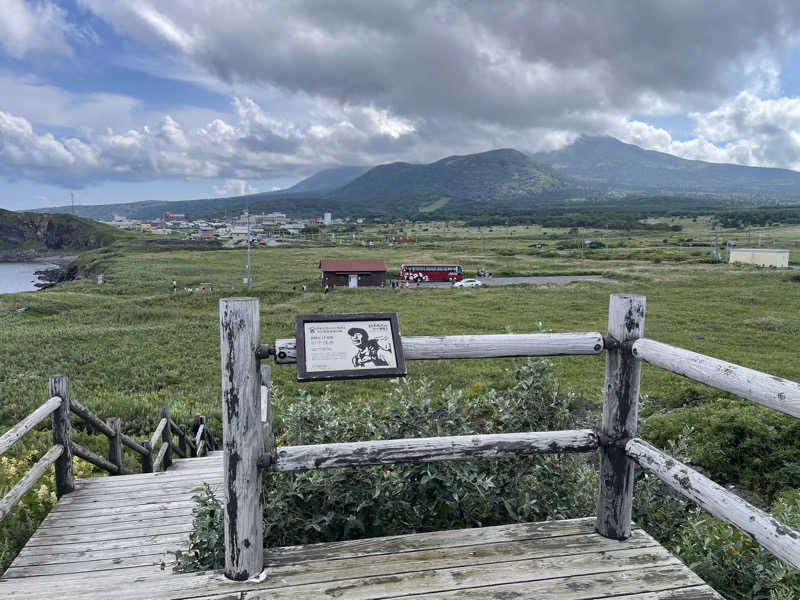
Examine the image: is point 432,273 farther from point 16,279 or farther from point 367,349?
point 16,279

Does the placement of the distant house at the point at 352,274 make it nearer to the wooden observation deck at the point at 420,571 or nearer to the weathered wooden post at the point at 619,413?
the wooden observation deck at the point at 420,571

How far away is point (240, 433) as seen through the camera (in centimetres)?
287

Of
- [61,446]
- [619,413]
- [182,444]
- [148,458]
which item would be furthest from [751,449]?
[182,444]

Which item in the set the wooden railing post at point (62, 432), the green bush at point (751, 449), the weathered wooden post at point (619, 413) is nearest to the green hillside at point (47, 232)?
the wooden railing post at point (62, 432)

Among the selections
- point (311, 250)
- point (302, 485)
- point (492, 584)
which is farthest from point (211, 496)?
point (311, 250)

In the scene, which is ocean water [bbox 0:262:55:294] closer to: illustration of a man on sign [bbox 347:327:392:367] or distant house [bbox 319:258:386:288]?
distant house [bbox 319:258:386:288]

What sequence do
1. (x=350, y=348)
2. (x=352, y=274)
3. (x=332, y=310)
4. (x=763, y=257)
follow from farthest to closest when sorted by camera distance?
(x=763, y=257), (x=352, y=274), (x=332, y=310), (x=350, y=348)

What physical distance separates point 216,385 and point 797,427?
14.9 meters

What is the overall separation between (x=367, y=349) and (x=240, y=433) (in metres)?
0.83

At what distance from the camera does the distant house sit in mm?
53000

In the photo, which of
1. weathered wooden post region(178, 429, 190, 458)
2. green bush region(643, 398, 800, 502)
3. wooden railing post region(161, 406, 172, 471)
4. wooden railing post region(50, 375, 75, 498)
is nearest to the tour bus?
weathered wooden post region(178, 429, 190, 458)

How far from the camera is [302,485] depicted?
3.36 metres

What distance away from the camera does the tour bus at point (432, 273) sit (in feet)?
185

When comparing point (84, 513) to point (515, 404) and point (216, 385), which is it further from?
point (216, 385)
